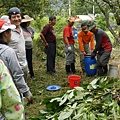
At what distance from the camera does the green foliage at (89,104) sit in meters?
3.46

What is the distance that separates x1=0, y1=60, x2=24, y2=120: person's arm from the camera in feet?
6.33

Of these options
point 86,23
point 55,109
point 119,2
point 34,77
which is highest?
point 119,2

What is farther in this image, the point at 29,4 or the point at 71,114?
the point at 29,4

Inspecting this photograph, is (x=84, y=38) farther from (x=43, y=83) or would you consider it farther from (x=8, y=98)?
(x=8, y=98)

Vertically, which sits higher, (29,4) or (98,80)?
(29,4)

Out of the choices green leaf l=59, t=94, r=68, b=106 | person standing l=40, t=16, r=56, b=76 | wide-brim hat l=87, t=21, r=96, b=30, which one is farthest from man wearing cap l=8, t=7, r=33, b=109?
person standing l=40, t=16, r=56, b=76

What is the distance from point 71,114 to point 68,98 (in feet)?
1.52

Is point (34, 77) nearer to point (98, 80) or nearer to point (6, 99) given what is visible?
point (98, 80)

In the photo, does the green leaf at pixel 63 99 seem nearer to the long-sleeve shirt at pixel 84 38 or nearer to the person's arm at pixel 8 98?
the person's arm at pixel 8 98

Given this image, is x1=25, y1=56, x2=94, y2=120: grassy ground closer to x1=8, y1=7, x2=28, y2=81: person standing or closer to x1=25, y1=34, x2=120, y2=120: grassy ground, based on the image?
x1=25, y1=34, x2=120, y2=120: grassy ground

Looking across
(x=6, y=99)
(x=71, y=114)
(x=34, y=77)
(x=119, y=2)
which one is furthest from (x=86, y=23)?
(x=6, y=99)

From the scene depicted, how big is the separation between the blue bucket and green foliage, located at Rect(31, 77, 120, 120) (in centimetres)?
231

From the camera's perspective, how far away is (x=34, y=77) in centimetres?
714

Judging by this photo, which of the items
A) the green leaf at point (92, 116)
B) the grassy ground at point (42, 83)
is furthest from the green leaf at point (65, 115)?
the grassy ground at point (42, 83)
